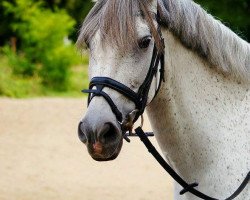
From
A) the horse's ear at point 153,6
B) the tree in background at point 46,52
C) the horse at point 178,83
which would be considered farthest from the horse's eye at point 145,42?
the tree in background at point 46,52

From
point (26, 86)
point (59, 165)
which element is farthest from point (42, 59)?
point (59, 165)

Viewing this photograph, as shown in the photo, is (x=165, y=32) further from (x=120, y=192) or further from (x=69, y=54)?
(x=69, y=54)

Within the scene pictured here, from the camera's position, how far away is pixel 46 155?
11633 millimetres

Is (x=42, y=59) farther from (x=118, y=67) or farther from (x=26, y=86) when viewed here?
(x=118, y=67)

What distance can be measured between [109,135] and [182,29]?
0.78 m

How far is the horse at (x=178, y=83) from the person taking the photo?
3.06 meters

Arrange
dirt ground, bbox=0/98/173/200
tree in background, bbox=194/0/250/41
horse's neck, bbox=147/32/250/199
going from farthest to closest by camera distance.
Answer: tree in background, bbox=194/0/250/41 → dirt ground, bbox=0/98/173/200 → horse's neck, bbox=147/32/250/199

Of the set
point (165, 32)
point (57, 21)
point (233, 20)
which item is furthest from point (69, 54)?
point (165, 32)

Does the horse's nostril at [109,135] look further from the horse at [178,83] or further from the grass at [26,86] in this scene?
the grass at [26,86]

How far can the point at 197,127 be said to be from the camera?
3.37 meters

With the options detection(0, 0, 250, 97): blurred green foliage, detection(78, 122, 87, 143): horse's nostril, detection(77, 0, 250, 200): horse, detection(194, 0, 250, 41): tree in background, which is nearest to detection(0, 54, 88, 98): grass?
detection(0, 0, 250, 97): blurred green foliage

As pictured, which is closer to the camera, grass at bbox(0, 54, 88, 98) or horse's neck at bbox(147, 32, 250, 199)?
horse's neck at bbox(147, 32, 250, 199)

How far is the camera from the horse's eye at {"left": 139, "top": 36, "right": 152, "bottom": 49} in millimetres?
3104

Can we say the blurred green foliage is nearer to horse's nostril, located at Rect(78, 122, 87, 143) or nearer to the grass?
the grass
